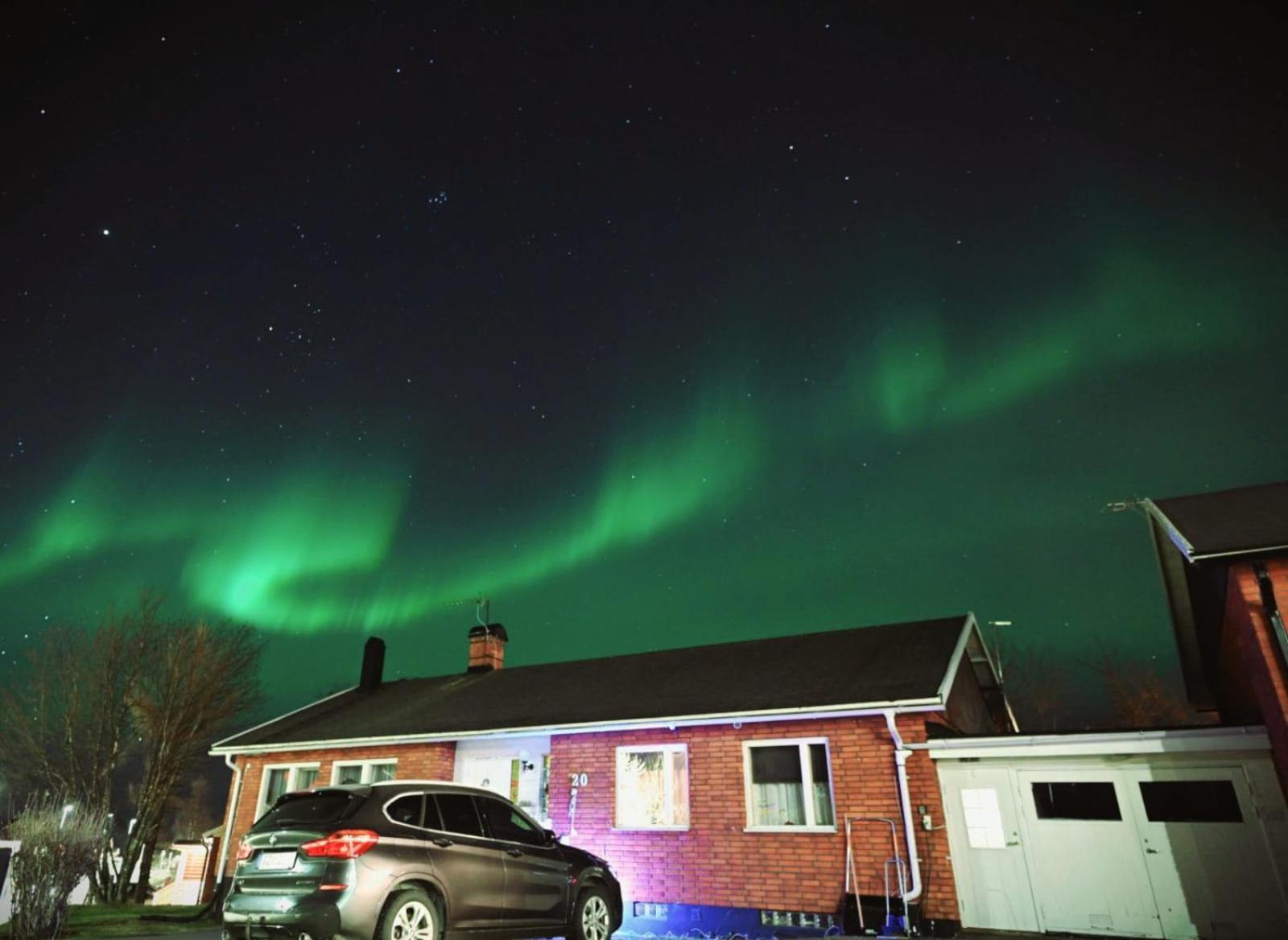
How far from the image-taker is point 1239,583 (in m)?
9.44

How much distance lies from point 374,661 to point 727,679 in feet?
43.2

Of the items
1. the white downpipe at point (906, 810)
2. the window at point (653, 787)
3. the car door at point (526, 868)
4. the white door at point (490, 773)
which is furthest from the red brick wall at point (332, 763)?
the white downpipe at point (906, 810)

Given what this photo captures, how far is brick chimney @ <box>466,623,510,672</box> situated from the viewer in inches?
881

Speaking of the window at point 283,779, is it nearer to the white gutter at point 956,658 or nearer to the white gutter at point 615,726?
the white gutter at point 615,726

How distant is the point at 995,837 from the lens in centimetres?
1115

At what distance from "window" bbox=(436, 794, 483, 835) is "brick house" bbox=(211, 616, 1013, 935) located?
5.76 metres

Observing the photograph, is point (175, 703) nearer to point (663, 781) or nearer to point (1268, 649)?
point (663, 781)

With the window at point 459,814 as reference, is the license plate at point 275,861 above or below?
below

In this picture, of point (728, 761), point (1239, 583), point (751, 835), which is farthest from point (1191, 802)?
point (728, 761)

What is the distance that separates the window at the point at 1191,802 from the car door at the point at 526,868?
313 inches

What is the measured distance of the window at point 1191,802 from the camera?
10.0 meters

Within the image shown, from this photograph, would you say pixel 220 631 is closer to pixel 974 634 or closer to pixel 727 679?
pixel 727 679

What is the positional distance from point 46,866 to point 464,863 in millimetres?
7686

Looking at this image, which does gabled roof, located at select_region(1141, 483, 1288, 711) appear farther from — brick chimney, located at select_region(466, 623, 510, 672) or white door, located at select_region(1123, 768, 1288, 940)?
brick chimney, located at select_region(466, 623, 510, 672)
